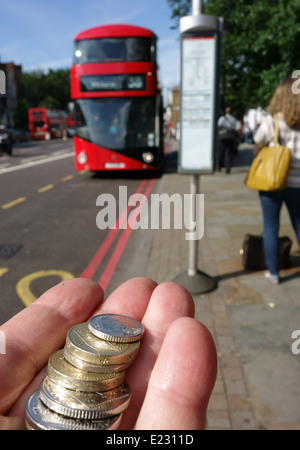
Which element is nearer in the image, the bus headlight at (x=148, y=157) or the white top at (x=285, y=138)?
the white top at (x=285, y=138)

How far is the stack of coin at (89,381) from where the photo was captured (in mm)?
1196

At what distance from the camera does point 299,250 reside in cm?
561

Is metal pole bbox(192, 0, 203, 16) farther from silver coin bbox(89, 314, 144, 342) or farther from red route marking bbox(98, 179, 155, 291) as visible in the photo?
silver coin bbox(89, 314, 144, 342)

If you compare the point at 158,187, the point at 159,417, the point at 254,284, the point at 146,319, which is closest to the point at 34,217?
the point at 158,187

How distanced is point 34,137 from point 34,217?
4962cm

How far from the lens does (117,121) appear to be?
12656mm

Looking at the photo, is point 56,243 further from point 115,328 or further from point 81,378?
point 81,378

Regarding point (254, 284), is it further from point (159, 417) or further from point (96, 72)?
point (96, 72)

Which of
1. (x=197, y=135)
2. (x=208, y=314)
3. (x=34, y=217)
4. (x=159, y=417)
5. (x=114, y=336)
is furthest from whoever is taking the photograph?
(x=34, y=217)

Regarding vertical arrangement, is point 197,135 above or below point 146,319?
above

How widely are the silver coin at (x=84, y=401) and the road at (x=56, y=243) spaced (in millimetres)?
3054

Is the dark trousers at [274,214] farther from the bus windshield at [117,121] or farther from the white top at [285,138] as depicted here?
the bus windshield at [117,121]

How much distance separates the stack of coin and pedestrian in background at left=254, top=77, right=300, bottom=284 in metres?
2.92

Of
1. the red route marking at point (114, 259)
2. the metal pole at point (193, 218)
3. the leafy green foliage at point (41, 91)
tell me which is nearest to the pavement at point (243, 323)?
the metal pole at point (193, 218)
